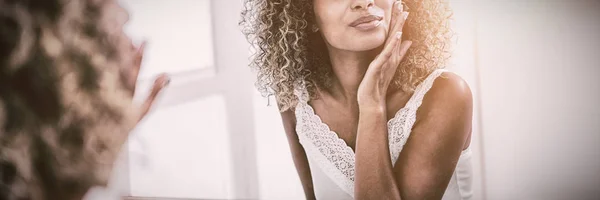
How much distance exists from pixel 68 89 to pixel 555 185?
178 centimetres

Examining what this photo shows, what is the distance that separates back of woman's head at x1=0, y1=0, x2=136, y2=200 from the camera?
2213 millimetres

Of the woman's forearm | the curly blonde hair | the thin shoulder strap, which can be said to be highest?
the curly blonde hair

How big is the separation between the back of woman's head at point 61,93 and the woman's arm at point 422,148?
105 cm

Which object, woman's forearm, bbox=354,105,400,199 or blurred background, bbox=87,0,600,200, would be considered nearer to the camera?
blurred background, bbox=87,0,600,200

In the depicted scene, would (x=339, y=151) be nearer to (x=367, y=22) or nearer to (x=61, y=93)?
(x=367, y=22)

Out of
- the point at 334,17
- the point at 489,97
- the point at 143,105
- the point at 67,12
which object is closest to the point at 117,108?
the point at 143,105

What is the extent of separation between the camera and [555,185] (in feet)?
5.28

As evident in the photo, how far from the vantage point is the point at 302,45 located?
1764 millimetres

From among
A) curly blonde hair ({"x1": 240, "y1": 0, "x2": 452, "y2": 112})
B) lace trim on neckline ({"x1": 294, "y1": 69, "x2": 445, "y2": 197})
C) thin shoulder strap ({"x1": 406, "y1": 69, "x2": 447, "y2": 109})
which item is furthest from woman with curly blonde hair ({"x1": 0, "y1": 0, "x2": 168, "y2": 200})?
thin shoulder strap ({"x1": 406, "y1": 69, "x2": 447, "y2": 109})

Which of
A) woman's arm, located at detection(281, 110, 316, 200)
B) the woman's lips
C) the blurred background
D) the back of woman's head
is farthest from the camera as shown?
the back of woman's head

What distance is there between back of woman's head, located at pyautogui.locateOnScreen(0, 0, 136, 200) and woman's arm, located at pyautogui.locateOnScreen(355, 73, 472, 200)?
41.4 inches

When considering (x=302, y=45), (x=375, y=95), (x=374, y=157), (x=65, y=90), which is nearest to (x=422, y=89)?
(x=375, y=95)

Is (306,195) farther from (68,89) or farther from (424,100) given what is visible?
(68,89)

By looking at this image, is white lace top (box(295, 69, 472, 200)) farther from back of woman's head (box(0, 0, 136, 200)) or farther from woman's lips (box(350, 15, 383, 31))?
back of woman's head (box(0, 0, 136, 200))
